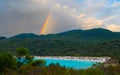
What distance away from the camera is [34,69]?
20.4m

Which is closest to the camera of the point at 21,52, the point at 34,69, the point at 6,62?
the point at 34,69

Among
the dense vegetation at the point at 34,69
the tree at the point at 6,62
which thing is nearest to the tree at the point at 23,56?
the dense vegetation at the point at 34,69

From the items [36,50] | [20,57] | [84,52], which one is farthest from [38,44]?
[20,57]

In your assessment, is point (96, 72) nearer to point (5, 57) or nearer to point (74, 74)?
point (74, 74)

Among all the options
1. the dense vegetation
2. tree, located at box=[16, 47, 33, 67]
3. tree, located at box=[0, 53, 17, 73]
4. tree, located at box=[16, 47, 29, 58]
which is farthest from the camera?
tree, located at box=[16, 47, 29, 58]

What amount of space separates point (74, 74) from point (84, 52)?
120274 mm

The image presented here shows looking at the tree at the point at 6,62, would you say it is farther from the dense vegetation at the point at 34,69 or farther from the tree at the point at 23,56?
the tree at the point at 23,56

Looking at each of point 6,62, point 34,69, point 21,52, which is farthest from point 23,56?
point 34,69

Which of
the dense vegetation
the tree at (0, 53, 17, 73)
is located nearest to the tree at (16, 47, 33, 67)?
the dense vegetation

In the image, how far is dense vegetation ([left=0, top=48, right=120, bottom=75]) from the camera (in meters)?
17.5

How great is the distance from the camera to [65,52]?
145 metres

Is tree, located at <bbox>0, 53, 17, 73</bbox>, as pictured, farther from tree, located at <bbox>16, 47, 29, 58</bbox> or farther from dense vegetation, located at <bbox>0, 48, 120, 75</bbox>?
tree, located at <bbox>16, 47, 29, 58</bbox>

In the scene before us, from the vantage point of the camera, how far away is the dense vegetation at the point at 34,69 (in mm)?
17500

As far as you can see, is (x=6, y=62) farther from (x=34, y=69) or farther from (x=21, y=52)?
(x=21, y=52)
